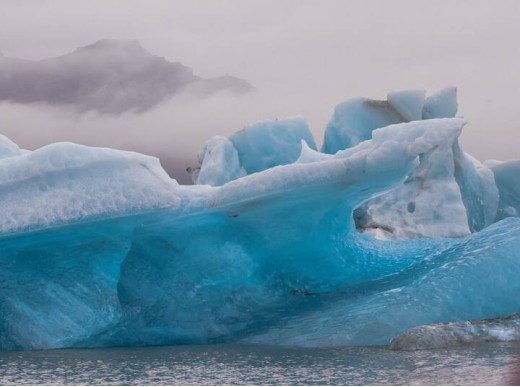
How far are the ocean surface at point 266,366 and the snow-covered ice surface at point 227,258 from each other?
1.72 ft

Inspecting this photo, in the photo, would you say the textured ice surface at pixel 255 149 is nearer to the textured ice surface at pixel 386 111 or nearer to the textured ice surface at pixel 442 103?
the textured ice surface at pixel 386 111

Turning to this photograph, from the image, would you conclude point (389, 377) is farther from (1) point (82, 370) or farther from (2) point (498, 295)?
(2) point (498, 295)

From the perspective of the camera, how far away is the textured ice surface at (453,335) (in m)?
6.24

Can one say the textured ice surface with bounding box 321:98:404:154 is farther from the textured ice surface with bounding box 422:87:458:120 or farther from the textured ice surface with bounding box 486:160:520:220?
the textured ice surface with bounding box 486:160:520:220

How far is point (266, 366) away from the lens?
538 cm

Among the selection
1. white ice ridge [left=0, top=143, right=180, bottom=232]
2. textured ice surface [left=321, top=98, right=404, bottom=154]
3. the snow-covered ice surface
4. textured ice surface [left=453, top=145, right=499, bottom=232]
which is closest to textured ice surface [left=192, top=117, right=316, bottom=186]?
textured ice surface [left=321, top=98, right=404, bottom=154]

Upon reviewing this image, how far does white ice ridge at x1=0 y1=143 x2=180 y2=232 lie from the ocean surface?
3.32 ft

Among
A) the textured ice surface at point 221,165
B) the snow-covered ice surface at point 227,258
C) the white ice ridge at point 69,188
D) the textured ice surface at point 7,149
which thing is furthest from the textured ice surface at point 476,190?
the white ice ridge at point 69,188

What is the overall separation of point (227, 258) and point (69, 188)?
1.43 meters

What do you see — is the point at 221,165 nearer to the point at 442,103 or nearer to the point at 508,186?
the point at 442,103

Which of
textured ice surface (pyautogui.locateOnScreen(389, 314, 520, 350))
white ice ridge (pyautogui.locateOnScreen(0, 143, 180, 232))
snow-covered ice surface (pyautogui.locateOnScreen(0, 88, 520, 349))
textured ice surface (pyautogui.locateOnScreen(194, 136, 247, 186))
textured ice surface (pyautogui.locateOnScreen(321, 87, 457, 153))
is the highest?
textured ice surface (pyautogui.locateOnScreen(321, 87, 457, 153))

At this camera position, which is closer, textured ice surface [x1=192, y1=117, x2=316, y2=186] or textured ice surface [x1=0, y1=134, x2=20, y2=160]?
textured ice surface [x1=0, y1=134, x2=20, y2=160]

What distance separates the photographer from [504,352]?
5.78m

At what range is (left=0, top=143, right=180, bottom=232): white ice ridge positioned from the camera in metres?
6.62
